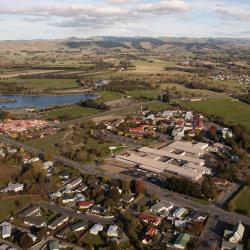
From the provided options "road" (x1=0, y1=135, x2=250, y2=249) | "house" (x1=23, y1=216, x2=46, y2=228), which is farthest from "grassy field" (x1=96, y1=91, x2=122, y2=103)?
"house" (x1=23, y1=216, x2=46, y2=228)

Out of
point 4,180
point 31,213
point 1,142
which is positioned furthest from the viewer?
point 1,142

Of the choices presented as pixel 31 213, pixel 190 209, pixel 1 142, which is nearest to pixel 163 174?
pixel 190 209

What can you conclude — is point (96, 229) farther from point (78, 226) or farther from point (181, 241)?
point (181, 241)

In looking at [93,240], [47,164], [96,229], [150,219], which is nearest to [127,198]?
[150,219]

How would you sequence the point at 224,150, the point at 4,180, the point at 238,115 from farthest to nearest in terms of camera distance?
the point at 238,115
the point at 224,150
the point at 4,180

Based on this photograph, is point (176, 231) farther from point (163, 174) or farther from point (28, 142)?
point (28, 142)

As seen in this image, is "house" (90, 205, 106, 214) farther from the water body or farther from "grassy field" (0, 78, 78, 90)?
"grassy field" (0, 78, 78, 90)
